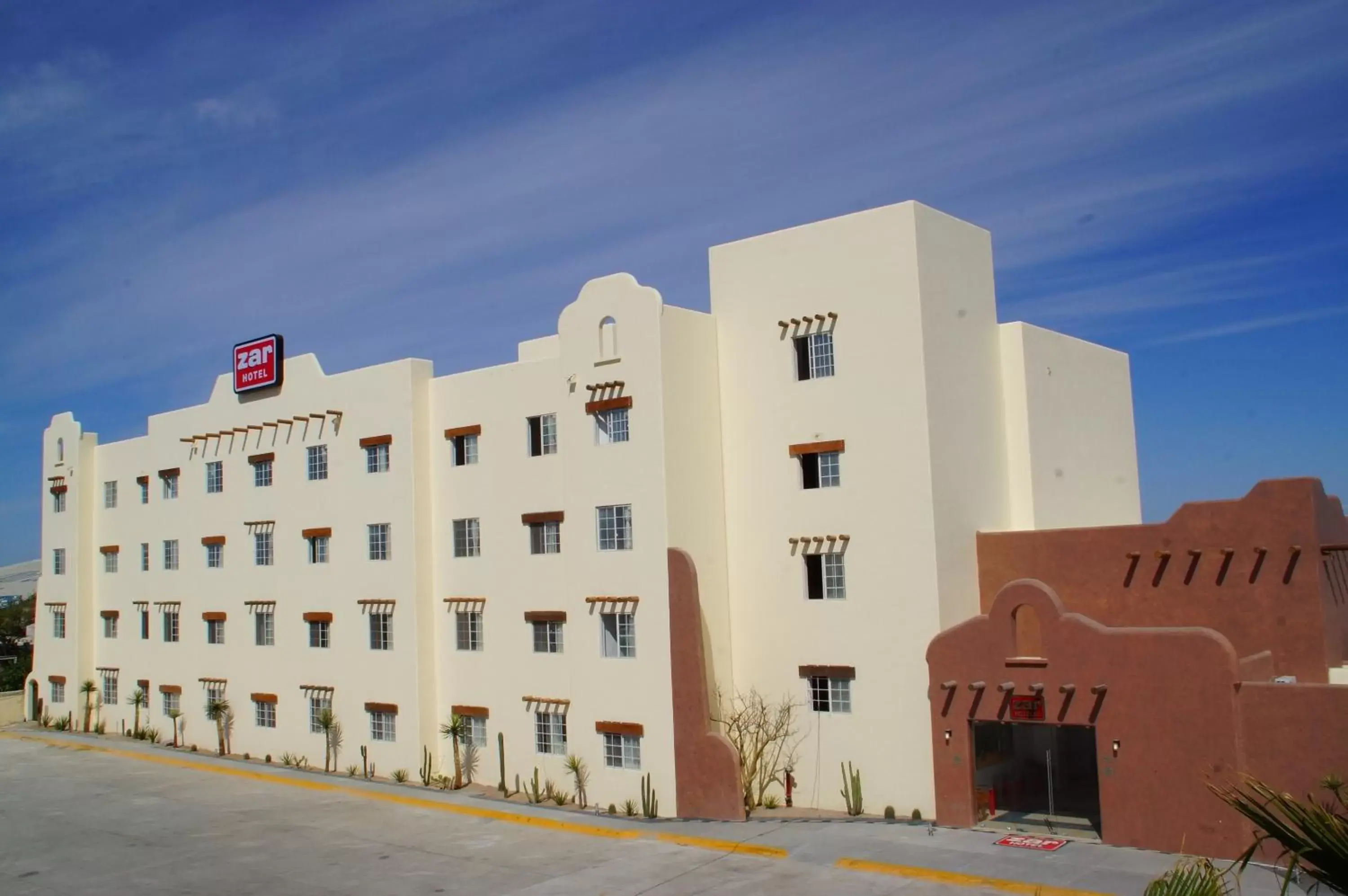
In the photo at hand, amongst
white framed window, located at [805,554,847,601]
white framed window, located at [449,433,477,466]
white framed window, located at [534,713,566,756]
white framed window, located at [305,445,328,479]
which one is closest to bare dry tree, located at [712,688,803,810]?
white framed window, located at [805,554,847,601]

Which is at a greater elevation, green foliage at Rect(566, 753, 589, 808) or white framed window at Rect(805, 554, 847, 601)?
white framed window at Rect(805, 554, 847, 601)

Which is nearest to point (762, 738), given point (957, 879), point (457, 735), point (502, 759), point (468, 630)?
point (957, 879)

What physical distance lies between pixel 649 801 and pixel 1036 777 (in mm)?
9324

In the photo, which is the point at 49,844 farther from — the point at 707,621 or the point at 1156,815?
the point at 1156,815

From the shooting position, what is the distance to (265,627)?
37.8 metres

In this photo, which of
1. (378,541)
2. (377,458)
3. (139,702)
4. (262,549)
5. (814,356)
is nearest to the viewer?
(814,356)

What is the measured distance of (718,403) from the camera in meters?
28.6

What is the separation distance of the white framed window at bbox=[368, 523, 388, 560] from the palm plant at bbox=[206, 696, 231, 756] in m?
9.32

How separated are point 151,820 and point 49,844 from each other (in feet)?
8.35

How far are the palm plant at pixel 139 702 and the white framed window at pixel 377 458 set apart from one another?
15898mm

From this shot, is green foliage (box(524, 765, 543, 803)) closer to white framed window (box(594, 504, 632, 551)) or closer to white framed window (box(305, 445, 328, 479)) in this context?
white framed window (box(594, 504, 632, 551))

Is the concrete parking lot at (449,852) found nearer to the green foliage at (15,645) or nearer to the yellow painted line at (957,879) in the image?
the yellow painted line at (957,879)

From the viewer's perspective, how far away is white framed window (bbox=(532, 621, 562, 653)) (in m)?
30.0

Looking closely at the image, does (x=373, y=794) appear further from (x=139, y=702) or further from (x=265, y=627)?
(x=139, y=702)
